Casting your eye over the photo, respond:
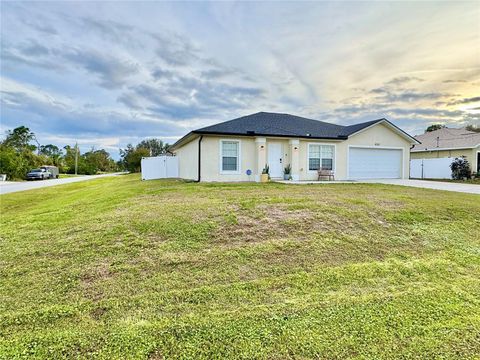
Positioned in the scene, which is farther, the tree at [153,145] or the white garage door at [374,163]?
the tree at [153,145]

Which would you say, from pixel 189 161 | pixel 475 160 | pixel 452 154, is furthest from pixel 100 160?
pixel 475 160

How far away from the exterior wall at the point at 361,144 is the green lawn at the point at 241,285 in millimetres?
10391

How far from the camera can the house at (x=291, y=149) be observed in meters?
15.5

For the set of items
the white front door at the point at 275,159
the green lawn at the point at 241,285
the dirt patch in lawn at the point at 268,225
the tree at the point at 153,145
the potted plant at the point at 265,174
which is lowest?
the green lawn at the point at 241,285

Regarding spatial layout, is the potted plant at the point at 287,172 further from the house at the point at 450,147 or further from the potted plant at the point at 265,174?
the house at the point at 450,147

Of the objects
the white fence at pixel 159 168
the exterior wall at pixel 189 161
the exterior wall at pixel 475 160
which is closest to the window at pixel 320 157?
the exterior wall at pixel 189 161

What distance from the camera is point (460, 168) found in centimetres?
2258

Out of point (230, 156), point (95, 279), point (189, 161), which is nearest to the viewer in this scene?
point (95, 279)

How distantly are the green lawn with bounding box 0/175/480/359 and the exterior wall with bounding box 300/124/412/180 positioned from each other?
10.4 meters

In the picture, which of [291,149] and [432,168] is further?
[432,168]

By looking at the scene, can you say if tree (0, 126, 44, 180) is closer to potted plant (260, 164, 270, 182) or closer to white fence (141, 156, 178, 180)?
white fence (141, 156, 178, 180)

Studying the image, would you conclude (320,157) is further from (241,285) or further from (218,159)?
(241,285)

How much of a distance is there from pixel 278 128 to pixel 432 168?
54.2 ft

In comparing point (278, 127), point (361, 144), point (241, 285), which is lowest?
point (241, 285)
